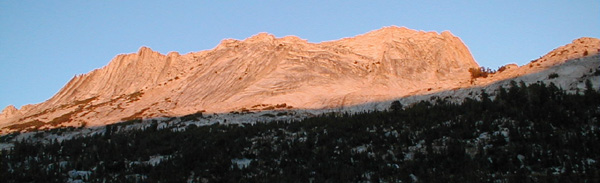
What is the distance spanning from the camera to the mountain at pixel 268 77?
145ft

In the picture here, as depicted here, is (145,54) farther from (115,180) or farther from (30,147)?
(115,180)

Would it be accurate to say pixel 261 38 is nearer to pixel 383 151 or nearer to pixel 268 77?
pixel 268 77

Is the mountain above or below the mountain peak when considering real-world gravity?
below

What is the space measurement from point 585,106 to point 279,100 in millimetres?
28796

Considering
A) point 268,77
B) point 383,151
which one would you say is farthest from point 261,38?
point 383,151

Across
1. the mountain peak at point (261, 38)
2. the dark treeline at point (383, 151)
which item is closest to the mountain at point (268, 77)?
the mountain peak at point (261, 38)

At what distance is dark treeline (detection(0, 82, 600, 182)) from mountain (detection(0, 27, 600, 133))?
1971 centimetres

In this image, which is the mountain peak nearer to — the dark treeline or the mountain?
the mountain

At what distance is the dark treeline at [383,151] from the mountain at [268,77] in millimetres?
19706

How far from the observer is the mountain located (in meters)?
44.2

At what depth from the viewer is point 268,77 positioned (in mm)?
52062

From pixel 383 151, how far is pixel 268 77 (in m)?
36.1

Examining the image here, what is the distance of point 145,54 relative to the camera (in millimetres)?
70938

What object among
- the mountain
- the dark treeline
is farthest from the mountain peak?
the dark treeline
